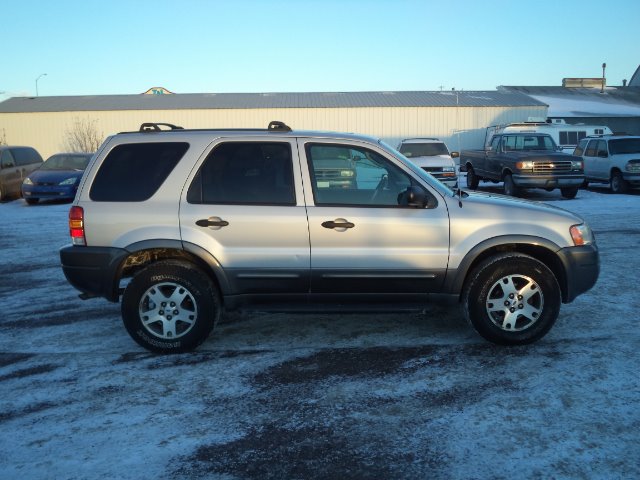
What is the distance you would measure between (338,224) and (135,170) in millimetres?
1758

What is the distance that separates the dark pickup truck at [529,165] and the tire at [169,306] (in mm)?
13351

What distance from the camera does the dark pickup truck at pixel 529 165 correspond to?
53.1ft

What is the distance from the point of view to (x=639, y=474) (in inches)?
116

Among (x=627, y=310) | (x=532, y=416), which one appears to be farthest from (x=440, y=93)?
(x=532, y=416)

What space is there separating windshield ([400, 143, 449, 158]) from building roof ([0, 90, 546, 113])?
19.8m

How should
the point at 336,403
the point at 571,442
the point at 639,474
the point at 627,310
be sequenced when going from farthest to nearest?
the point at 627,310 < the point at 336,403 < the point at 571,442 < the point at 639,474

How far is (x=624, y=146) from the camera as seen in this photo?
18750 mm

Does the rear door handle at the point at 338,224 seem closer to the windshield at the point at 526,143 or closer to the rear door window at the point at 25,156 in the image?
the windshield at the point at 526,143

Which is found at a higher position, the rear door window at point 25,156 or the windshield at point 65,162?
the rear door window at point 25,156

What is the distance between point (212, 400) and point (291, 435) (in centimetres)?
76

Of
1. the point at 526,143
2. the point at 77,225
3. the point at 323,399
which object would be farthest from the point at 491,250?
the point at 526,143

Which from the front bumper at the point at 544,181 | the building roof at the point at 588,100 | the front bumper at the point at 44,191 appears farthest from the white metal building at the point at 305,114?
the front bumper at the point at 544,181

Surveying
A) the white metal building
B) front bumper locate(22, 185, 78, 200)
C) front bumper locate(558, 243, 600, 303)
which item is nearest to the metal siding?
the white metal building

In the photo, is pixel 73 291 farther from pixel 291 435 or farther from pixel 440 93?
pixel 440 93
